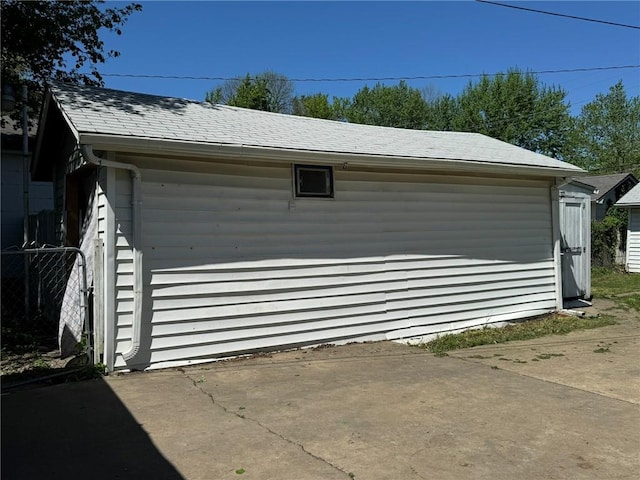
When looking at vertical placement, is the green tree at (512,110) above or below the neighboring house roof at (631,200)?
above

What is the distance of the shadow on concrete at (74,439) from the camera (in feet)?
10.9

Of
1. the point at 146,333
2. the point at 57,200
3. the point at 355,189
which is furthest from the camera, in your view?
the point at 57,200

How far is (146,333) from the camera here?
5.84 meters

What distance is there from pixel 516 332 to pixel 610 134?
43340 mm

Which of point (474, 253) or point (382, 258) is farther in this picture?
point (474, 253)

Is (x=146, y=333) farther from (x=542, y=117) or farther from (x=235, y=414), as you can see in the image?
(x=542, y=117)

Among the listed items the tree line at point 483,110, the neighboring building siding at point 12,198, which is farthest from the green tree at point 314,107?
the neighboring building siding at point 12,198

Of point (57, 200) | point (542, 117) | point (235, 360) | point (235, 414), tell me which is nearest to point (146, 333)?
point (235, 360)

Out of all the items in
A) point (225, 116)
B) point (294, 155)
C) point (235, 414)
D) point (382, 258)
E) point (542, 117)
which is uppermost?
point (542, 117)

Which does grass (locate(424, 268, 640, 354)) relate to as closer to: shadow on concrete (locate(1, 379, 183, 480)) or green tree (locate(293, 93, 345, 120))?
shadow on concrete (locate(1, 379, 183, 480))

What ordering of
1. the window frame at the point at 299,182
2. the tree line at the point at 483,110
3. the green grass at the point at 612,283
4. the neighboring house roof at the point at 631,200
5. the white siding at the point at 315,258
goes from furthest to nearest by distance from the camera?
the tree line at the point at 483,110
the neighboring house roof at the point at 631,200
the green grass at the point at 612,283
the window frame at the point at 299,182
the white siding at the point at 315,258

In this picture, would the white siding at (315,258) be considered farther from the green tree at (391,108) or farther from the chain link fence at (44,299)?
the green tree at (391,108)

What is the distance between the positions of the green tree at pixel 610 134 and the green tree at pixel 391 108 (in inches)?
534

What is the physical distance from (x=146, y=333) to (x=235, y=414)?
186 centimetres
